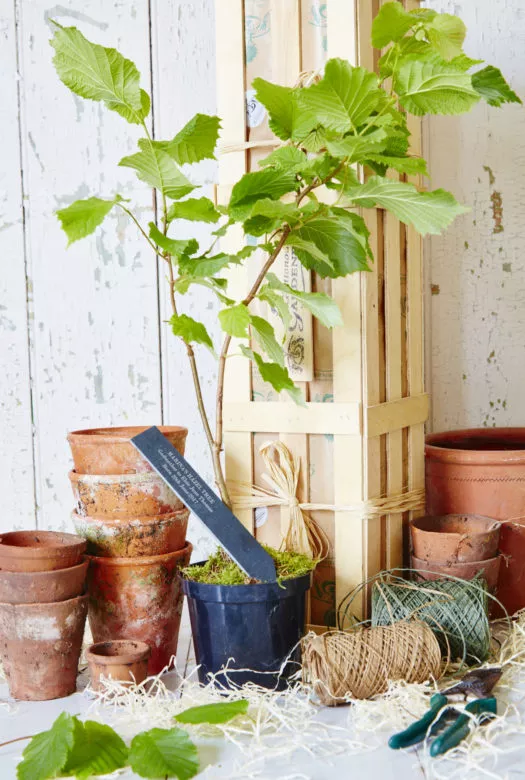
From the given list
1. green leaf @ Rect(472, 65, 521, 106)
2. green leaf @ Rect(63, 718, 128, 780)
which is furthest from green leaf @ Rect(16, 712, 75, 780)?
green leaf @ Rect(472, 65, 521, 106)

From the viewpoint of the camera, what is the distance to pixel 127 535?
1675 mm

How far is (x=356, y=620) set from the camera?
1.76m

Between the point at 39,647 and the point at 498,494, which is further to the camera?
the point at 498,494

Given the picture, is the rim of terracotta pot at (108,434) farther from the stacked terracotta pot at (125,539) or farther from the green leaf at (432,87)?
the green leaf at (432,87)

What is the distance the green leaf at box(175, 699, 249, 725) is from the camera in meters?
1.32

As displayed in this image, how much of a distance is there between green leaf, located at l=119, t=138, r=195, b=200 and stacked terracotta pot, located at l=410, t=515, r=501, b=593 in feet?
2.75

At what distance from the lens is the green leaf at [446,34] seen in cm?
157

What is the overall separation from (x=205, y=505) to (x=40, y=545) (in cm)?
37

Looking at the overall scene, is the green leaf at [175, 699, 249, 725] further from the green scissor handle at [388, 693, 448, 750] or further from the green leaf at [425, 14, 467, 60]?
the green leaf at [425, 14, 467, 60]

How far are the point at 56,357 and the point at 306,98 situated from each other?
1.25 metres

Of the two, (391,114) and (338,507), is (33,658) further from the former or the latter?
(391,114)

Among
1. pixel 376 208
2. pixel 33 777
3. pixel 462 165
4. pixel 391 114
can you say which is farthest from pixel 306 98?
pixel 33 777

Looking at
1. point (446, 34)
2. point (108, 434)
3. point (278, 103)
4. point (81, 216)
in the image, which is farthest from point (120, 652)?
point (446, 34)

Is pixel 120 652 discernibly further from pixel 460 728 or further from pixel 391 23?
pixel 391 23
